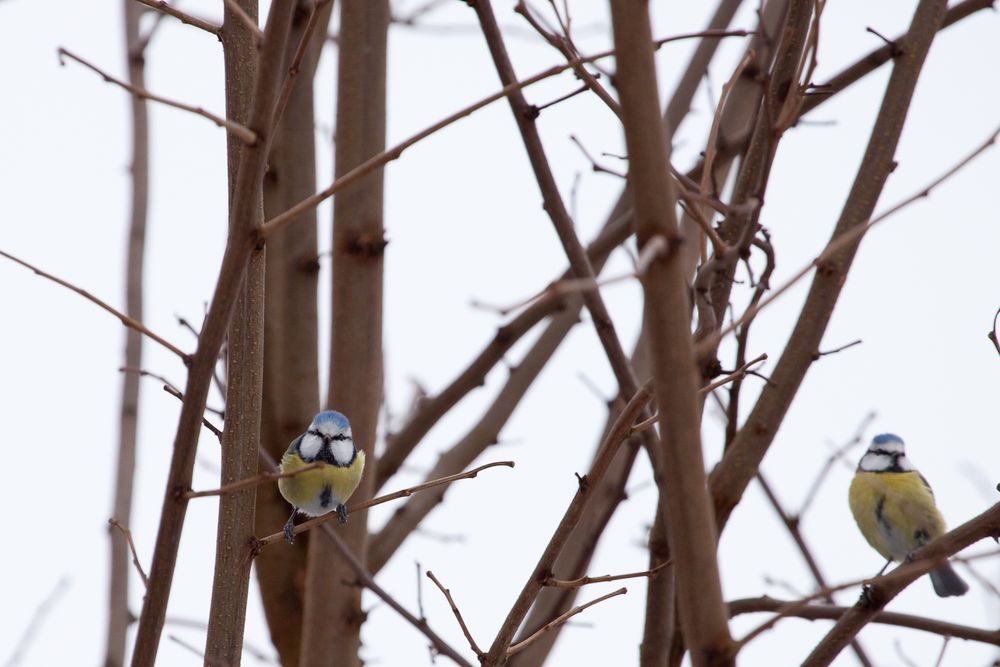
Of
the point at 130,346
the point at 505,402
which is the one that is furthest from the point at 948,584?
the point at 130,346

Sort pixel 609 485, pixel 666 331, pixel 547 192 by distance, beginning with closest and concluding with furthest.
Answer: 1. pixel 666 331
2. pixel 547 192
3. pixel 609 485

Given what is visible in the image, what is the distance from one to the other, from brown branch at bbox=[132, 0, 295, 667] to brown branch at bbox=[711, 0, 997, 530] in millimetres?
1312

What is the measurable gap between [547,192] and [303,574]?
5.29ft

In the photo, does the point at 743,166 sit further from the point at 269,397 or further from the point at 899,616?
the point at 269,397

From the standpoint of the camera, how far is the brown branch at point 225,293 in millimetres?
1237

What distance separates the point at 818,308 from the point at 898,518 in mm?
1557

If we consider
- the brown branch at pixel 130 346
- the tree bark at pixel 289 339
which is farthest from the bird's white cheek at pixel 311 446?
the brown branch at pixel 130 346

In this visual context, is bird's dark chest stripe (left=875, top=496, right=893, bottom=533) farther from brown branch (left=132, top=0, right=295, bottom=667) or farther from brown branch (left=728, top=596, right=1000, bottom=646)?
brown branch (left=132, top=0, right=295, bottom=667)

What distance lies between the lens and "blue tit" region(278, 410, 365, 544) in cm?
258

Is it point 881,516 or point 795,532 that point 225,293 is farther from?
point 881,516

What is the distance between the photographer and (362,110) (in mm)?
2928

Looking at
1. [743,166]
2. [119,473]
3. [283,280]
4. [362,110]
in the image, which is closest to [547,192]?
[743,166]

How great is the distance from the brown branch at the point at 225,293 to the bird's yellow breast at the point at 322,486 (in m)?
1.14

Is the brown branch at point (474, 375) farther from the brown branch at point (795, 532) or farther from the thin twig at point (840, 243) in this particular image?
the thin twig at point (840, 243)
